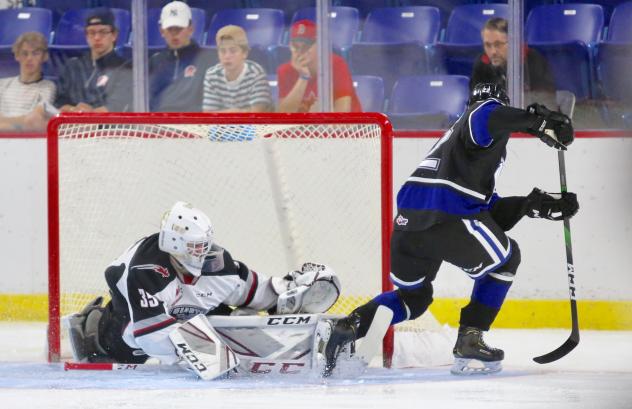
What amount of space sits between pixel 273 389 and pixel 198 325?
1.12 ft

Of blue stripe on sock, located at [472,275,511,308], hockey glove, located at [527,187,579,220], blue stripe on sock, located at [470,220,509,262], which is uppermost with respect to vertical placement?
hockey glove, located at [527,187,579,220]

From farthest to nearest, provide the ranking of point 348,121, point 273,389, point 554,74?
1. point 554,74
2. point 348,121
3. point 273,389

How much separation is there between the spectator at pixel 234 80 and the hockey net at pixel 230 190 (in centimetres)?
82

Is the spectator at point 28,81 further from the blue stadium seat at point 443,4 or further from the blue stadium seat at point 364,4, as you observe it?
the blue stadium seat at point 443,4

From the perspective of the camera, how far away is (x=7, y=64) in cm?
611

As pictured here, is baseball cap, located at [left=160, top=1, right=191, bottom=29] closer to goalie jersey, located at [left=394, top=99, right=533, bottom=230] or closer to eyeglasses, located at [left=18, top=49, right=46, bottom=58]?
eyeglasses, located at [left=18, top=49, right=46, bottom=58]

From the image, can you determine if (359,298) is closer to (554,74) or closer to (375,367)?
(375,367)

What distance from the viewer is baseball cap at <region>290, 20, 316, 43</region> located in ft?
19.4

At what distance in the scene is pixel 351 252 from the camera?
4.93 m

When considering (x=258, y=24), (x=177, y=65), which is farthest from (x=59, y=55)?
(x=258, y=24)

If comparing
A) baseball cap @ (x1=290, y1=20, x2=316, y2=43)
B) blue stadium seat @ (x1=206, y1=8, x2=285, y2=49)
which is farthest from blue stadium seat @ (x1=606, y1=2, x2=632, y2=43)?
blue stadium seat @ (x1=206, y1=8, x2=285, y2=49)

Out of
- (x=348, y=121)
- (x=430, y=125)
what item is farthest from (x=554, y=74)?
(x=348, y=121)

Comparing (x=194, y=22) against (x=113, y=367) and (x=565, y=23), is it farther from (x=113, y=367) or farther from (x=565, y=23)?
(x=113, y=367)

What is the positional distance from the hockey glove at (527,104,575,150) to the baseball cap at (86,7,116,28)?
8.27ft
